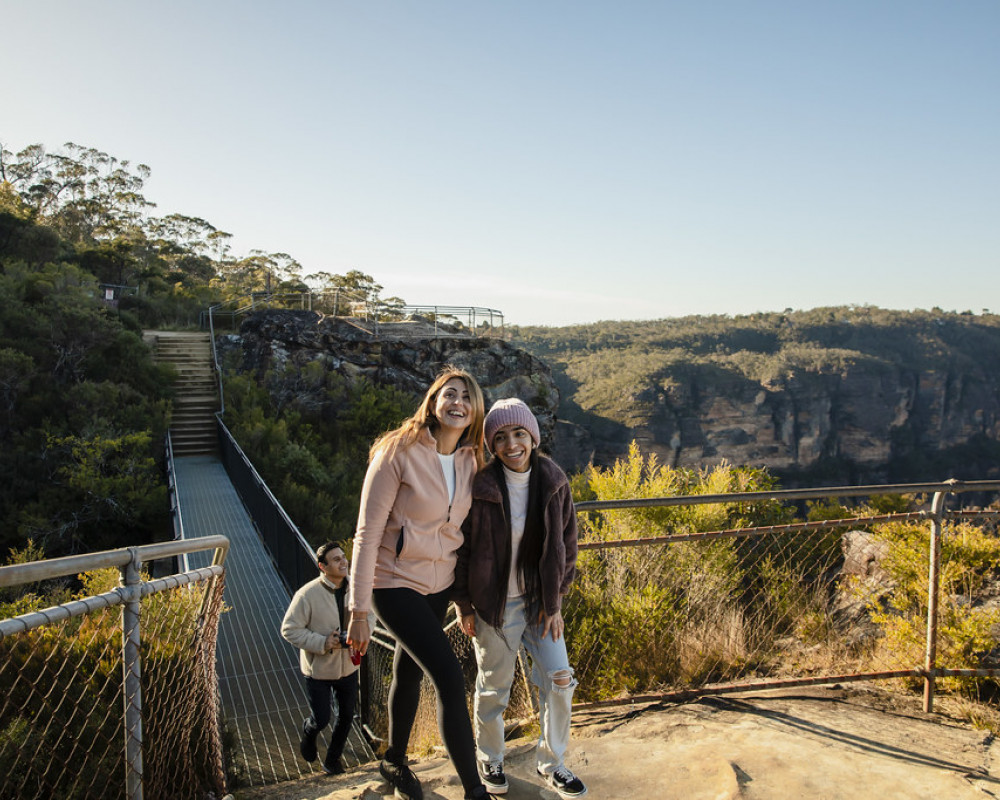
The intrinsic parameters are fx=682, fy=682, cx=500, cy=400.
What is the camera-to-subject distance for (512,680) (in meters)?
2.62

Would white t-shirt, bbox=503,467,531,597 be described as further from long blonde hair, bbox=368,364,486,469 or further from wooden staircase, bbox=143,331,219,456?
wooden staircase, bbox=143,331,219,456

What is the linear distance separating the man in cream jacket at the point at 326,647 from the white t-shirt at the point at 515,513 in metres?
1.68

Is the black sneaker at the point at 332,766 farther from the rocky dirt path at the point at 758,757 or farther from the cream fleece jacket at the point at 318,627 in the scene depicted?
the cream fleece jacket at the point at 318,627

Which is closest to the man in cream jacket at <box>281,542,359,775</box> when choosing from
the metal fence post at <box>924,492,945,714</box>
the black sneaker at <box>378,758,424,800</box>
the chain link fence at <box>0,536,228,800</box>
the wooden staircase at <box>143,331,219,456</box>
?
the chain link fence at <box>0,536,228,800</box>

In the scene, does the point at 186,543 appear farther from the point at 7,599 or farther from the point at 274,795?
the point at 7,599

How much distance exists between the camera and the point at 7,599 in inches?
385

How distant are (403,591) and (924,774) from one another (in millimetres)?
2261

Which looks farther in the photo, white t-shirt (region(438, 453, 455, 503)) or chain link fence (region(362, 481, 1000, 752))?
chain link fence (region(362, 481, 1000, 752))

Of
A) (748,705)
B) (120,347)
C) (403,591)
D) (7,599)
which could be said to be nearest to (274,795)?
(403,591)

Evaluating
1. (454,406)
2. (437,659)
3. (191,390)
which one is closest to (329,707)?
(437,659)

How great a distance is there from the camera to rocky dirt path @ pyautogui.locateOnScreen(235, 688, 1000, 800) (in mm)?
2637

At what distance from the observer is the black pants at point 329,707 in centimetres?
390

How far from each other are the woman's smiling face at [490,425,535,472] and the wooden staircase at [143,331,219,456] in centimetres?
1508

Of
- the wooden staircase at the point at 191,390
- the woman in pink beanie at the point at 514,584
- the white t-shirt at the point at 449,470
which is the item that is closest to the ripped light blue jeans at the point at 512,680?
the woman in pink beanie at the point at 514,584
